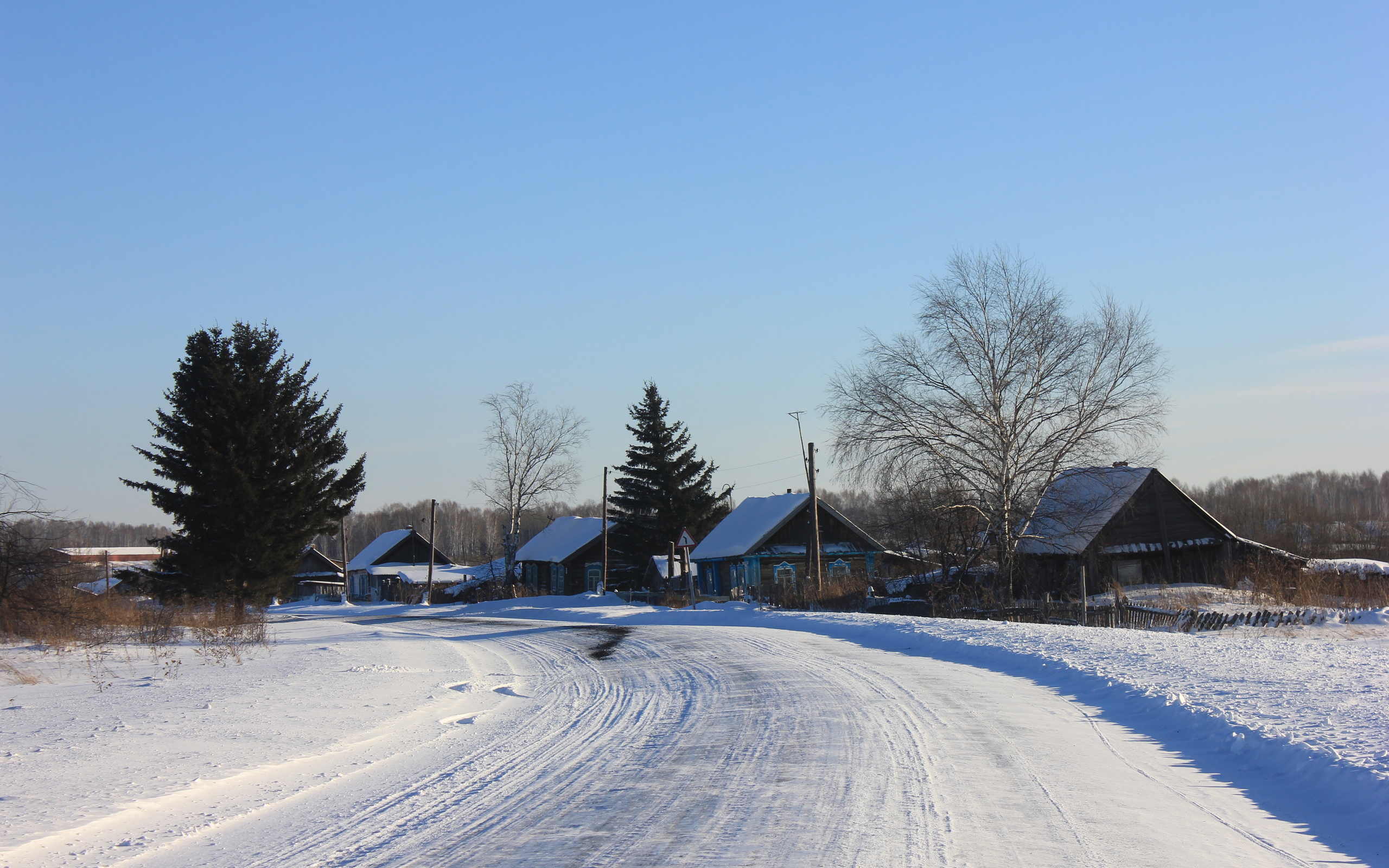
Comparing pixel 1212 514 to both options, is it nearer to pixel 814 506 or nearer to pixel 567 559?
pixel 814 506

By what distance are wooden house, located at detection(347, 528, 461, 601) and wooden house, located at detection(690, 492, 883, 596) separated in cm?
3188

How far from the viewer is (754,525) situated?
5000 centimetres

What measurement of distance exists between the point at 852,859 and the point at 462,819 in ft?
8.29

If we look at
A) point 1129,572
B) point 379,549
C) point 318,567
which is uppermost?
point 379,549

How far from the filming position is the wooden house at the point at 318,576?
78.8m

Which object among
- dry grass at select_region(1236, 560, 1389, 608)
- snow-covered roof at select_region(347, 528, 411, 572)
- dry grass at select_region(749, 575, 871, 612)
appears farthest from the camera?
snow-covered roof at select_region(347, 528, 411, 572)

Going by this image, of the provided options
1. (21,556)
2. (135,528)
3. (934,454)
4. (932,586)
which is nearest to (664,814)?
(21,556)

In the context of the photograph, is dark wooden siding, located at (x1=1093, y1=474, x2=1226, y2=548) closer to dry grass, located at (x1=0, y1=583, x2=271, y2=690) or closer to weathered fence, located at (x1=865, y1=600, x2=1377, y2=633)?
weathered fence, located at (x1=865, y1=600, x2=1377, y2=633)

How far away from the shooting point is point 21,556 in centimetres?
1644

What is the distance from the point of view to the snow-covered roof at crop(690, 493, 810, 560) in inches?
1892

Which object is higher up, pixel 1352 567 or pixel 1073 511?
pixel 1073 511

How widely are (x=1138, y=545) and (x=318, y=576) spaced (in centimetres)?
7106

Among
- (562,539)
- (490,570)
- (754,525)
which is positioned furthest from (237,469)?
(490,570)

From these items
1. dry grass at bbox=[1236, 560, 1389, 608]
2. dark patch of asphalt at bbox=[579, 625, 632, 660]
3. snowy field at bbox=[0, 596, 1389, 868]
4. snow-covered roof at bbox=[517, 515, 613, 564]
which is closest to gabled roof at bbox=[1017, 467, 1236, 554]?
dry grass at bbox=[1236, 560, 1389, 608]
